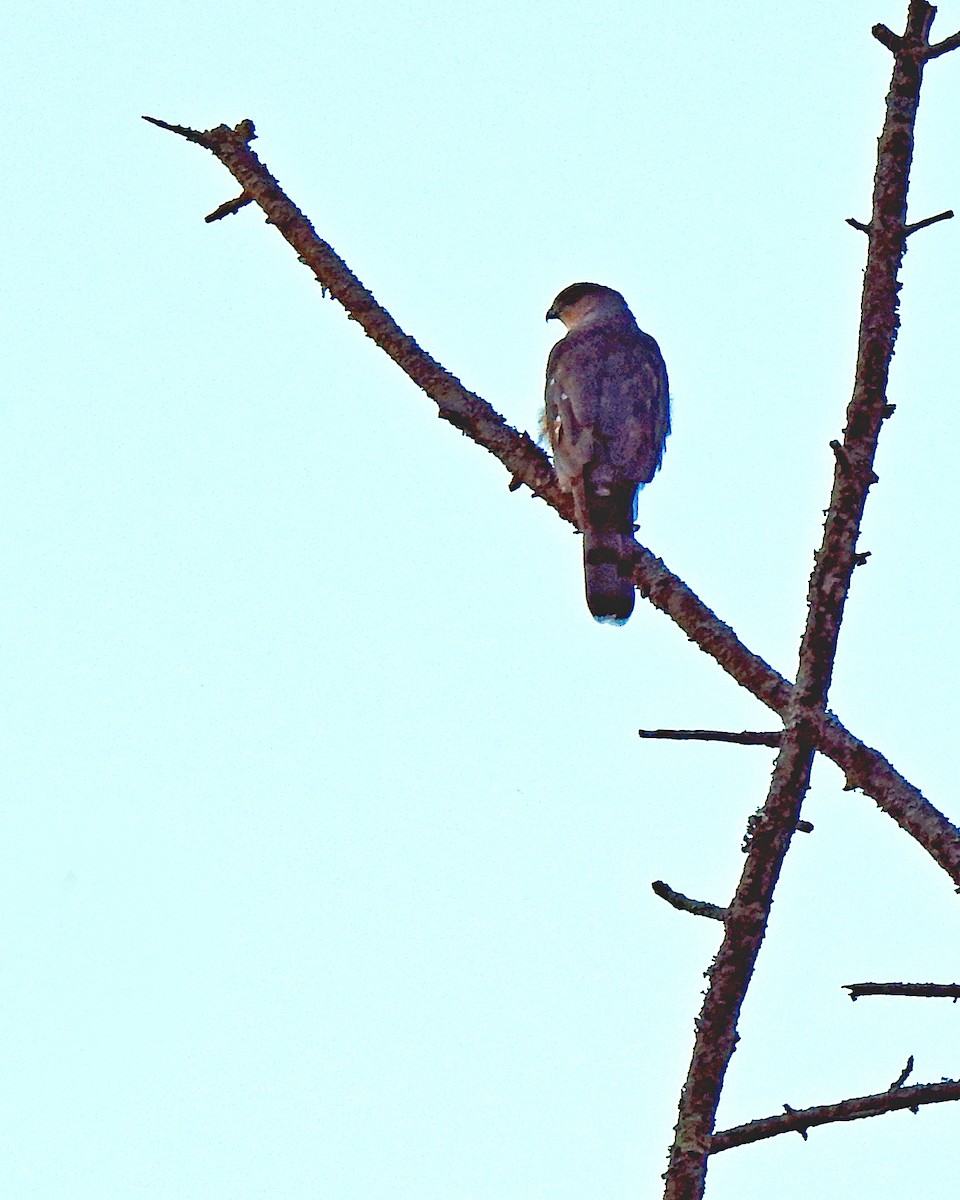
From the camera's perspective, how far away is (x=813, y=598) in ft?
10.4

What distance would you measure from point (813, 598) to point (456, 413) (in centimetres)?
144

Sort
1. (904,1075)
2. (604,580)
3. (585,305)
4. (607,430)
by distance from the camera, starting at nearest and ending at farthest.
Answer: (904,1075) < (604,580) < (607,430) < (585,305)

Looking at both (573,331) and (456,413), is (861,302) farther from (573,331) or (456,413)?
(573,331)

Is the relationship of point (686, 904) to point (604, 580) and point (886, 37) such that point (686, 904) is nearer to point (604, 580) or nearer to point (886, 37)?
point (886, 37)

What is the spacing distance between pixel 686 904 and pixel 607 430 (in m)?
3.50

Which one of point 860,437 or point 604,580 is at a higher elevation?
point 604,580

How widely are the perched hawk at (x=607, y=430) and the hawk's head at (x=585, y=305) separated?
3 centimetres

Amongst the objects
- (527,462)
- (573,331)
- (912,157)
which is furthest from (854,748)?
(573,331)

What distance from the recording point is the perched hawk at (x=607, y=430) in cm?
577

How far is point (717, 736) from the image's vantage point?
314cm

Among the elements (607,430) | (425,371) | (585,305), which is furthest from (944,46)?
(585,305)

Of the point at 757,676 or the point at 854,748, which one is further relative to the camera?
the point at 757,676

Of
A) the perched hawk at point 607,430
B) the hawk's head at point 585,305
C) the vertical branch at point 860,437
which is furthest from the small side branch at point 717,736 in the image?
the hawk's head at point 585,305

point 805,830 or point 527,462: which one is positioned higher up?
point 527,462
